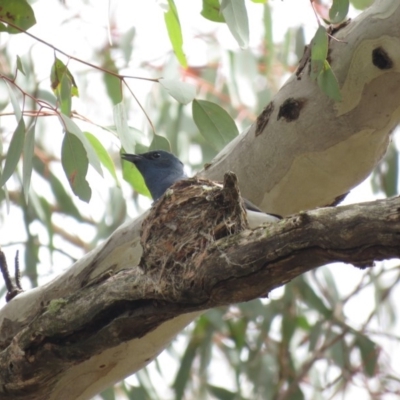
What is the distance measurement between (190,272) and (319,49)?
616 millimetres

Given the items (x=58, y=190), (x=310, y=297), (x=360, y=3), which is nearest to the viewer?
(x=360, y=3)

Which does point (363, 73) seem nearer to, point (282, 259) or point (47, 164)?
point (282, 259)

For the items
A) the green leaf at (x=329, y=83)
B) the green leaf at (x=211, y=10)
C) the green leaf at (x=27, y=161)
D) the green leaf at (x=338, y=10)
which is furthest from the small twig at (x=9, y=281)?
the green leaf at (x=338, y=10)

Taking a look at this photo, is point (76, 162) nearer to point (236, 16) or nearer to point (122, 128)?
point (122, 128)

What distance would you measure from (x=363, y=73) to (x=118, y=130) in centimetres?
71

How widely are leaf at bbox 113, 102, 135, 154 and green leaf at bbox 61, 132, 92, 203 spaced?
19 centimetres

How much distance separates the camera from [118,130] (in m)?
2.41

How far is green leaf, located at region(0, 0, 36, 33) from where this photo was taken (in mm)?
2291

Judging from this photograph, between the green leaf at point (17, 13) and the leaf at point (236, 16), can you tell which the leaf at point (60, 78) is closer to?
the green leaf at point (17, 13)

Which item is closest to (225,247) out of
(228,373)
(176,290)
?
(176,290)

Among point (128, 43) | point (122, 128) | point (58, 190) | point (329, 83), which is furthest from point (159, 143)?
point (58, 190)

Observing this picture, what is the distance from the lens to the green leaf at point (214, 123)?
254 centimetres

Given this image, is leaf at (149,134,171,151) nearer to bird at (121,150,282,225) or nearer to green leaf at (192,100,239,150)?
green leaf at (192,100,239,150)

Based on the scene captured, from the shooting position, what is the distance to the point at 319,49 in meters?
1.96
